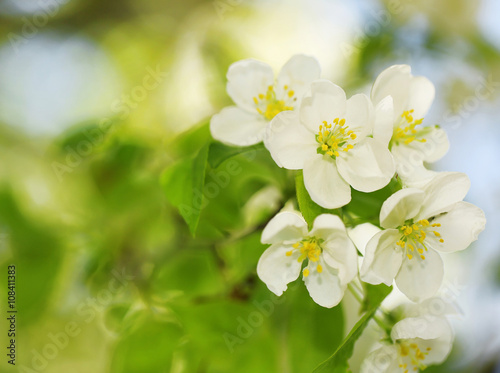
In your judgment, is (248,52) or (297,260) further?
(248,52)

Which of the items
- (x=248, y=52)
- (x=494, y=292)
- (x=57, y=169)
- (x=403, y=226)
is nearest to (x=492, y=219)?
(x=494, y=292)

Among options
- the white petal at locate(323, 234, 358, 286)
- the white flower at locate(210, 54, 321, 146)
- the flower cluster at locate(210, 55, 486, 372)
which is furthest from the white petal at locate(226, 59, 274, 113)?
the white petal at locate(323, 234, 358, 286)

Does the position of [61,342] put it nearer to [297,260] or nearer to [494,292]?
[297,260]

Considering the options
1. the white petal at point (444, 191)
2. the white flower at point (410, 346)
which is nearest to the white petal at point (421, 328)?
the white flower at point (410, 346)

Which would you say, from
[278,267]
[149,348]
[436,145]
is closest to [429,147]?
[436,145]

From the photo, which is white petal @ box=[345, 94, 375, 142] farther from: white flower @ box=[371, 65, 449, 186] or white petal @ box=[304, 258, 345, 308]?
white petal @ box=[304, 258, 345, 308]

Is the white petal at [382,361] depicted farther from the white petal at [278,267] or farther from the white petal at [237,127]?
the white petal at [237,127]

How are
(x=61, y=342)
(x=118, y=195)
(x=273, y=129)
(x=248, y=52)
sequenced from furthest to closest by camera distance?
(x=248, y=52), (x=61, y=342), (x=118, y=195), (x=273, y=129)
